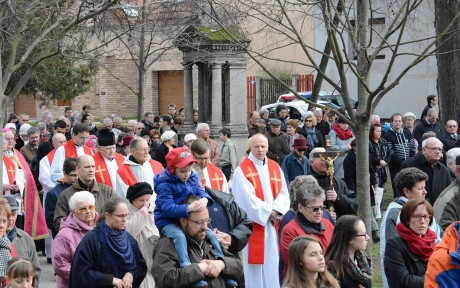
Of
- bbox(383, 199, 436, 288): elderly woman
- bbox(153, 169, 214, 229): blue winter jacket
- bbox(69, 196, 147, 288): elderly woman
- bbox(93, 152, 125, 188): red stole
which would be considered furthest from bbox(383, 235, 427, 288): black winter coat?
bbox(93, 152, 125, 188): red stole

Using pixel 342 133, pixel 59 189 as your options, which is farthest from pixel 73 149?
pixel 342 133

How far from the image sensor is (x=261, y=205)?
1058cm

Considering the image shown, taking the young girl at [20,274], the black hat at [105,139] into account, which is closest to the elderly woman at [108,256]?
the young girl at [20,274]

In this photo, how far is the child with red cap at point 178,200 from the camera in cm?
687

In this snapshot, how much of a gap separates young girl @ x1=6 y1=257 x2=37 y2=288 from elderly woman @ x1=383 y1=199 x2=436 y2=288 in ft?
8.80

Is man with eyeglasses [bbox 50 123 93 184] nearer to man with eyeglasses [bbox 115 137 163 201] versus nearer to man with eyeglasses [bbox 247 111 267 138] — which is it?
man with eyeglasses [bbox 115 137 163 201]

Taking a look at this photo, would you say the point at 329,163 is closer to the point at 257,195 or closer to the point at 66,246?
the point at 257,195

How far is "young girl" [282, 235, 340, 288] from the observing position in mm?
6492

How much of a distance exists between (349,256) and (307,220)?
3.33 feet

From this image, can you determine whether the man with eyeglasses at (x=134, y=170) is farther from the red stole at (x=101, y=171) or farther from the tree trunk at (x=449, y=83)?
the tree trunk at (x=449, y=83)

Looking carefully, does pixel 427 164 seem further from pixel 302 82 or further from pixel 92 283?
pixel 302 82

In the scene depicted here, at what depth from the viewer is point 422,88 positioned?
37.0 meters

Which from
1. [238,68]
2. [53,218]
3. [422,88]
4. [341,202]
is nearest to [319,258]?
[341,202]

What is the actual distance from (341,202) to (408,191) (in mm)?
1391
